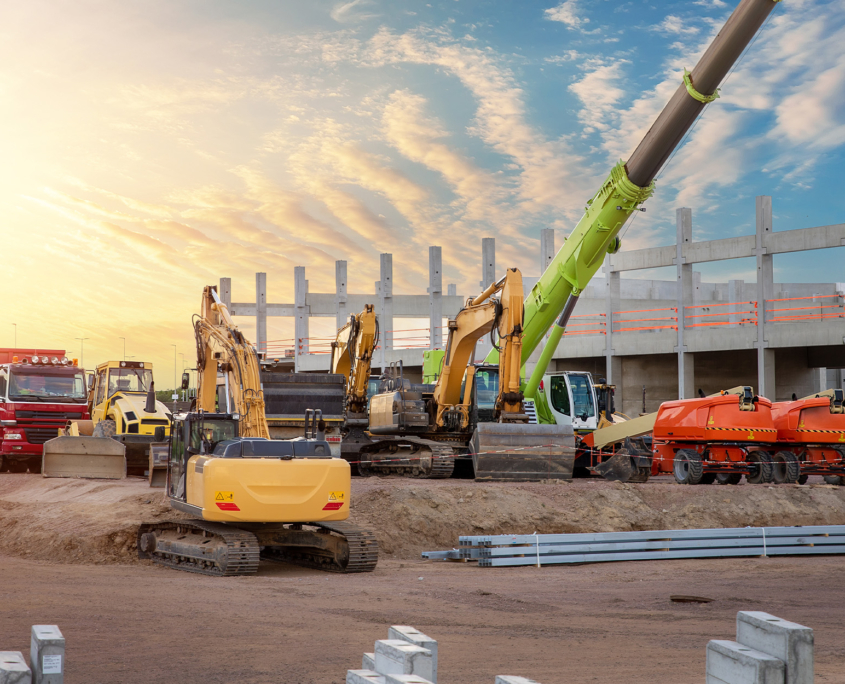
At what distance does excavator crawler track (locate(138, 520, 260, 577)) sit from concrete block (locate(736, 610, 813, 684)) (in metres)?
9.95

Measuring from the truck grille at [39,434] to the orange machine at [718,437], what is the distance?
16.4 m

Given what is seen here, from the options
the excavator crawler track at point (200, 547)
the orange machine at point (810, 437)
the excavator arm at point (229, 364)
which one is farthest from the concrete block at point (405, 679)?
the orange machine at point (810, 437)

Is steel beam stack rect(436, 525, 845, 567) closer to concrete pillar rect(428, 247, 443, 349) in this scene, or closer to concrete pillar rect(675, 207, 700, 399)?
concrete pillar rect(675, 207, 700, 399)

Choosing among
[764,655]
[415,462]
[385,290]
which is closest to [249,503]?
[764,655]

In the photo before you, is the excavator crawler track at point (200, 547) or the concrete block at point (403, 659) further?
the excavator crawler track at point (200, 547)

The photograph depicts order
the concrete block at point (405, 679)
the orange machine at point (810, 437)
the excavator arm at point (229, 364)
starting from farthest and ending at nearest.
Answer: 1. the orange machine at point (810, 437)
2. the excavator arm at point (229, 364)
3. the concrete block at point (405, 679)

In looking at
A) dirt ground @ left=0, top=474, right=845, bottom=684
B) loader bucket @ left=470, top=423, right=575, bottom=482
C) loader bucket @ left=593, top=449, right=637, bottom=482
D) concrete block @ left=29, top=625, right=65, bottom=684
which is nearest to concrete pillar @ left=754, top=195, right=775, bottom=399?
loader bucket @ left=593, top=449, right=637, bottom=482

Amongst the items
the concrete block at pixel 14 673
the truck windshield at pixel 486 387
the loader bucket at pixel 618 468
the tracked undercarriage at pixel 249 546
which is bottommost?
the tracked undercarriage at pixel 249 546

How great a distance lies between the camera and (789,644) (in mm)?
3088

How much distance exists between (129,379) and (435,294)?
1671cm

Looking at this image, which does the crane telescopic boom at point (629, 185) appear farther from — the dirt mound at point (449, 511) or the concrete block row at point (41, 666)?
the concrete block row at point (41, 666)

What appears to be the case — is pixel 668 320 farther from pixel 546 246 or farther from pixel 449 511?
pixel 449 511

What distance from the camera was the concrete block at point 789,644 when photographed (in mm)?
3070

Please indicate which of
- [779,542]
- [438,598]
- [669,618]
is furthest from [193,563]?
[779,542]
